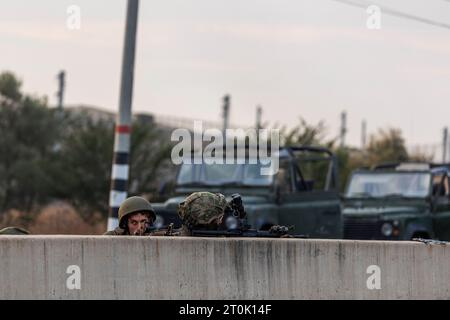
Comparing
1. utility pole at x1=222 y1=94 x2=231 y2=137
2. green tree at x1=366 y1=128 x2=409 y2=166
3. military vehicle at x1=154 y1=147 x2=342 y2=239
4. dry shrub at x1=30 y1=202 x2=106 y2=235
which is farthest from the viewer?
utility pole at x1=222 y1=94 x2=231 y2=137

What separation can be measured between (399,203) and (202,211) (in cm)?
1057

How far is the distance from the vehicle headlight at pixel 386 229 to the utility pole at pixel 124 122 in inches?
149

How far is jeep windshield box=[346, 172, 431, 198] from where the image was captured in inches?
698

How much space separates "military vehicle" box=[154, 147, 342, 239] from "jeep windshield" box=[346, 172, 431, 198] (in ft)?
4.04

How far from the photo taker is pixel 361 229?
56.2ft

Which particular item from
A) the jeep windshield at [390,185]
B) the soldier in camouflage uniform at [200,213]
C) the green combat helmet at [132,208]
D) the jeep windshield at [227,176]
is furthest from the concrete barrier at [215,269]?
the jeep windshield at [390,185]

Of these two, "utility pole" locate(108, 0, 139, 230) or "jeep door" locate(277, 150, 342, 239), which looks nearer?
"utility pole" locate(108, 0, 139, 230)

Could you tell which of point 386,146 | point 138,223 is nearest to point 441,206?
point 138,223

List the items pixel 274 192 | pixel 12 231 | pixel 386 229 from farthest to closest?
pixel 386 229
pixel 274 192
pixel 12 231

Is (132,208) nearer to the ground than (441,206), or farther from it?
nearer to the ground

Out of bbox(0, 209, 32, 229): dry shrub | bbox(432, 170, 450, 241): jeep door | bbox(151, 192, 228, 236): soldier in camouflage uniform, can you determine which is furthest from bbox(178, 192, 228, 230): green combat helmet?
bbox(0, 209, 32, 229): dry shrub

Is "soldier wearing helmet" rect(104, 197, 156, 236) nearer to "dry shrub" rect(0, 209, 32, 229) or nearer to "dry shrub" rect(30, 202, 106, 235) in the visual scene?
"dry shrub" rect(30, 202, 106, 235)

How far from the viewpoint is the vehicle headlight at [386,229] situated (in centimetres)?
1666

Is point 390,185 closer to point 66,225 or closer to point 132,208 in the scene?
point 66,225
